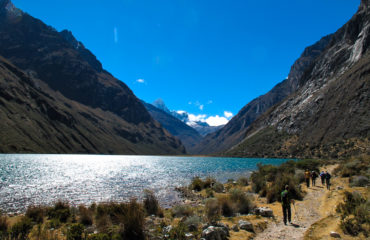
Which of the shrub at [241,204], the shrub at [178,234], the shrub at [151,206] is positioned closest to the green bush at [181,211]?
the shrub at [151,206]

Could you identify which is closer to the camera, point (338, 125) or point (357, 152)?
point (357, 152)

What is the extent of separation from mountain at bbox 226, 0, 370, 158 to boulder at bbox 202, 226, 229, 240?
3449 inches

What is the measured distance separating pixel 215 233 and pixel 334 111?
13415 centimetres

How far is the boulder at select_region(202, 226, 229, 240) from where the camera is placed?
1049cm

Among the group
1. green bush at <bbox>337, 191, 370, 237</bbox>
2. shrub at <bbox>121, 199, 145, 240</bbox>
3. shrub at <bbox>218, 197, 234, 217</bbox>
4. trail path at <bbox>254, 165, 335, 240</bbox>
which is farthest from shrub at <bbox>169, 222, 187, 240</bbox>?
green bush at <bbox>337, 191, 370, 237</bbox>

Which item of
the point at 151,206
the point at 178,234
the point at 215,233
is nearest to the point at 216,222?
the point at 215,233

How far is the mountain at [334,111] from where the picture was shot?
320 ft

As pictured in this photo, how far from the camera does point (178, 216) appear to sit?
17547 millimetres

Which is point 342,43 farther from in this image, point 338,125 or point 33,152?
point 33,152

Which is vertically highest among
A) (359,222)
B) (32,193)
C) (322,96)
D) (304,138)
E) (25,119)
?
(322,96)

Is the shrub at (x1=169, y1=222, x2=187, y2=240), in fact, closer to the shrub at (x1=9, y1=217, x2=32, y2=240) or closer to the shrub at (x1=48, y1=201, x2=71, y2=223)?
the shrub at (x1=9, y1=217, x2=32, y2=240)

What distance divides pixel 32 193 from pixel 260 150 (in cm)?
16317

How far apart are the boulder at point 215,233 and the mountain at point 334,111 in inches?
3449

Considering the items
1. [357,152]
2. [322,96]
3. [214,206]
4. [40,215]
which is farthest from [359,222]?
[322,96]
